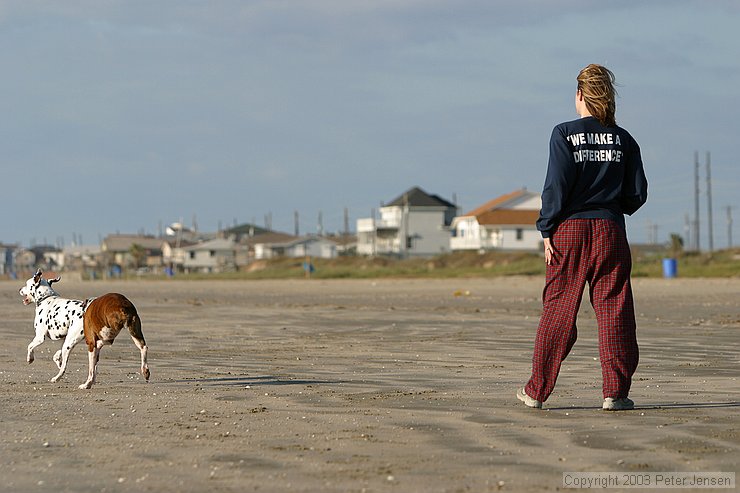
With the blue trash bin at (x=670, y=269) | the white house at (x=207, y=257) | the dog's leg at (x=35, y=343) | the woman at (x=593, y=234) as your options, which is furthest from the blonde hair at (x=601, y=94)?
the white house at (x=207, y=257)

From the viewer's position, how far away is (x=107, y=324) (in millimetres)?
9422

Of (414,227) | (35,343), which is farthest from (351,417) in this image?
(414,227)

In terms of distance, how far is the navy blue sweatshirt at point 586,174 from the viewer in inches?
288

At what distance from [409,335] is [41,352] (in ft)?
16.3

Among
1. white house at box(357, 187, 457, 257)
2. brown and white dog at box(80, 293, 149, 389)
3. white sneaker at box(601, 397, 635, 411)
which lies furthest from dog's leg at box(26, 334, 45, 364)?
white house at box(357, 187, 457, 257)

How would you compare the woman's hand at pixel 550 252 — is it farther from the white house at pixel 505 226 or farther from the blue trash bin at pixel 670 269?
the white house at pixel 505 226

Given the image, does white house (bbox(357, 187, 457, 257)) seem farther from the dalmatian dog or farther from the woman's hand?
the woman's hand

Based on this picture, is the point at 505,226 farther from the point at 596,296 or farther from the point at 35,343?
the point at 596,296

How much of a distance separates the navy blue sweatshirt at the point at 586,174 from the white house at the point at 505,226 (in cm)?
9510

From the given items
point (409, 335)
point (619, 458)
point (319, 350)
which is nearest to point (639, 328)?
point (409, 335)

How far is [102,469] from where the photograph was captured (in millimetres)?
5703

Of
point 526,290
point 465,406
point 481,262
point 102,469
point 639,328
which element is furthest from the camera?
point 481,262

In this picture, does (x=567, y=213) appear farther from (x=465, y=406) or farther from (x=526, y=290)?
(x=526, y=290)

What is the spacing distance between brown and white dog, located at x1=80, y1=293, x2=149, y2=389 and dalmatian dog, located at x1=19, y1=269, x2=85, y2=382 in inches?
12.1
